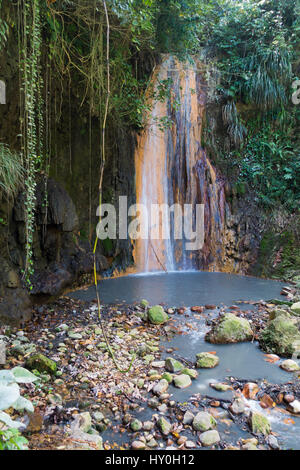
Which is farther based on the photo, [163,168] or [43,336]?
[163,168]

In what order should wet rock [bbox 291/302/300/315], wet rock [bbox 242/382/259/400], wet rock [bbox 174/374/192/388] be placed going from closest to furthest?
1. wet rock [bbox 242/382/259/400]
2. wet rock [bbox 174/374/192/388]
3. wet rock [bbox 291/302/300/315]

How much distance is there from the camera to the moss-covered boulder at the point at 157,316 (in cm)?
340

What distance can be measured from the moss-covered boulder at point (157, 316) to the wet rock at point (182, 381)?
109 centimetres

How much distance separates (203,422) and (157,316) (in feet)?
5.46

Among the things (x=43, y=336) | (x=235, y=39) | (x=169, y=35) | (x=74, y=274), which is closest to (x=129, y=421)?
(x=43, y=336)

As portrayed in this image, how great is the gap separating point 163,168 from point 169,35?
8.52 ft

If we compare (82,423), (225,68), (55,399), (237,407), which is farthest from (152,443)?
(225,68)

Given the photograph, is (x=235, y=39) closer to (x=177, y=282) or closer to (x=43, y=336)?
(x=177, y=282)

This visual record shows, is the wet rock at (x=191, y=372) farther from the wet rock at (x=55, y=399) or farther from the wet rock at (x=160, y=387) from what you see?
the wet rock at (x=55, y=399)

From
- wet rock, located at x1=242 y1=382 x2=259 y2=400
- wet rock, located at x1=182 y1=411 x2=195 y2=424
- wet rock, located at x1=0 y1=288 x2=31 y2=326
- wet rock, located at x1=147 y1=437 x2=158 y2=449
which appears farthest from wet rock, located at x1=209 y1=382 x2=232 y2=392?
wet rock, located at x1=0 y1=288 x2=31 y2=326

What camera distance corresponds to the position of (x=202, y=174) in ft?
22.7

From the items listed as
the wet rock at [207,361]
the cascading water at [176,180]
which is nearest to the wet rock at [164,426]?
the wet rock at [207,361]

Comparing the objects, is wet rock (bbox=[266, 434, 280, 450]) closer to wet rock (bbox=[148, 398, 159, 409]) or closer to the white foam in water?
the white foam in water

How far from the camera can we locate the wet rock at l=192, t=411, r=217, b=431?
5.81 ft
